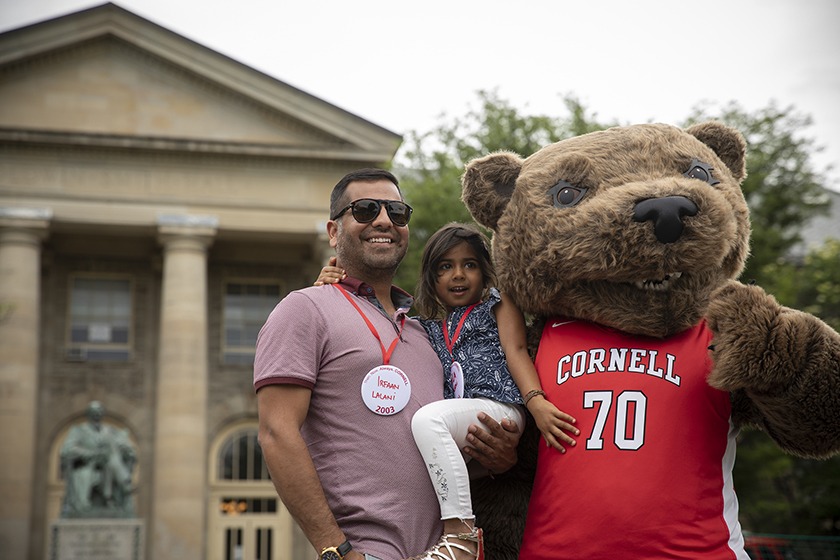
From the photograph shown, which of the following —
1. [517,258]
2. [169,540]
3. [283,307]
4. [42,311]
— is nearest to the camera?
[283,307]

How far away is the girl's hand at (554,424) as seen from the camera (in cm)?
364

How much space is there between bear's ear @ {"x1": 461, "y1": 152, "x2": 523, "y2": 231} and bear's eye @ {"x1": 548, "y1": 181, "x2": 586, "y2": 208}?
31 cm

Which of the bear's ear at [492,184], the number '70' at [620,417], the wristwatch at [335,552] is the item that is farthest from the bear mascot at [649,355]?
the wristwatch at [335,552]

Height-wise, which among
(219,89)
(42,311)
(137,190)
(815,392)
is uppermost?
(219,89)

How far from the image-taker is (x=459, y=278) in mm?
4277

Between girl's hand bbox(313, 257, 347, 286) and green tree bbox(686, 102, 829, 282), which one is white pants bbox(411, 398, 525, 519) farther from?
green tree bbox(686, 102, 829, 282)

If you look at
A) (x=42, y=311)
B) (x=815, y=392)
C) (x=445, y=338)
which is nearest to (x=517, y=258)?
(x=445, y=338)

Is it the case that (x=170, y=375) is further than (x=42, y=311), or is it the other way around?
(x=42, y=311)

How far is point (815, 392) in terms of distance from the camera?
11.2ft

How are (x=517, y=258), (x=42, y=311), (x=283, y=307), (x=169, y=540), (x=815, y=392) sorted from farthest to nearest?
1. (x=42, y=311)
2. (x=169, y=540)
3. (x=517, y=258)
4. (x=283, y=307)
5. (x=815, y=392)

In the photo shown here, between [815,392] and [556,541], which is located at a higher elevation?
[815,392]

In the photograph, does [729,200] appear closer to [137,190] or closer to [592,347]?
[592,347]

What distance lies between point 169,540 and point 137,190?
28.2ft

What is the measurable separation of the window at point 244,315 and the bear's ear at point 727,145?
26.5 meters
